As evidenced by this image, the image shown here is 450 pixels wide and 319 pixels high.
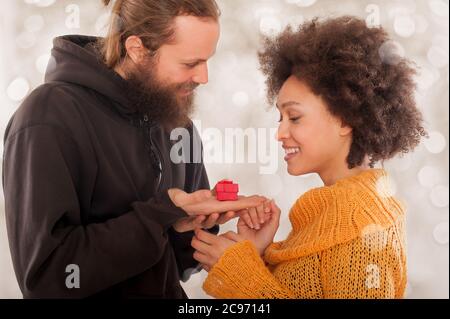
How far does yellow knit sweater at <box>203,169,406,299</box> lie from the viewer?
888 mm

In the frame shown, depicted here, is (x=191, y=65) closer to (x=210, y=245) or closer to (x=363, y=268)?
(x=210, y=245)

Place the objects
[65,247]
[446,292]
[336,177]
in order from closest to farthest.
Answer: [65,247], [336,177], [446,292]

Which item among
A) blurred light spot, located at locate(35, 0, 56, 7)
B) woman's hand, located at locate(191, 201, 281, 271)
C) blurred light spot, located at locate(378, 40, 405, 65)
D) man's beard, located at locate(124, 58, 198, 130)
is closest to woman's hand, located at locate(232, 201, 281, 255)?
woman's hand, located at locate(191, 201, 281, 271)

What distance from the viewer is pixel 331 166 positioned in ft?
3.40

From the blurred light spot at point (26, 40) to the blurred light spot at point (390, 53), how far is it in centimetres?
66

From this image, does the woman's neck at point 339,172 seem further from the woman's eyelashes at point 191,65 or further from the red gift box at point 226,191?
the woman's eyelashes at point 191,65

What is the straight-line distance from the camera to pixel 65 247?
91 cm

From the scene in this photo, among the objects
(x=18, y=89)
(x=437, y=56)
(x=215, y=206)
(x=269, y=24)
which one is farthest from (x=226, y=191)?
(x=437, y=56)

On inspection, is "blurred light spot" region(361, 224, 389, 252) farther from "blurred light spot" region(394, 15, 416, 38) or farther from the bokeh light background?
"blurred light spot" region(394, 15, 416, 38)

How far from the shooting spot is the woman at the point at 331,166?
91cm

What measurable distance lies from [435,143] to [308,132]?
0.37 meters
